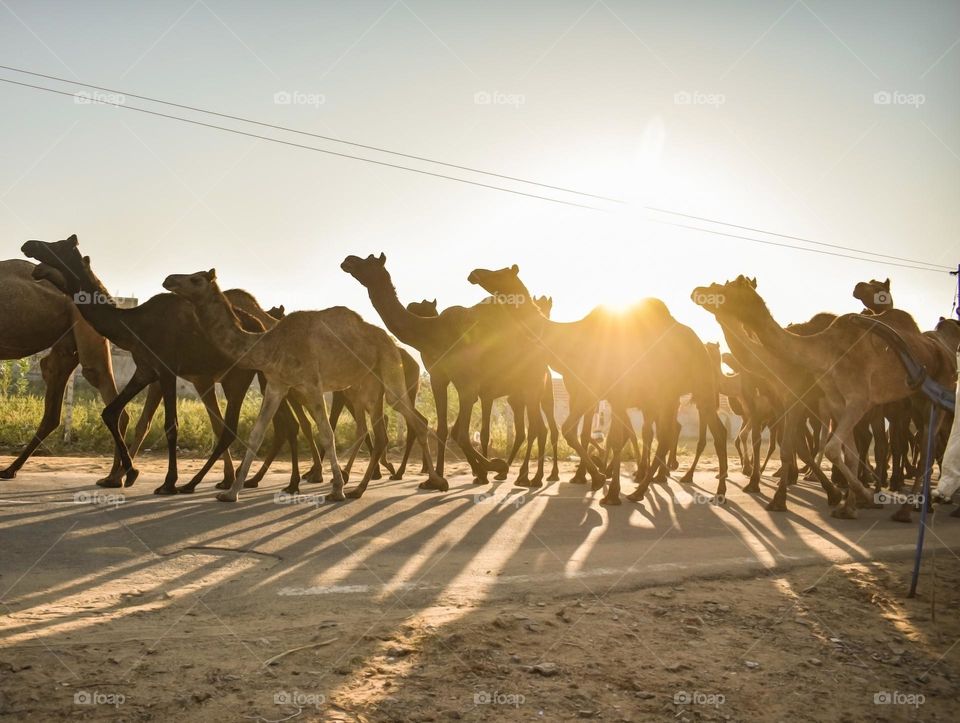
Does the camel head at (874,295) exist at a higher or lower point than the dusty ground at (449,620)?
higher

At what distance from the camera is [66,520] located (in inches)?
299

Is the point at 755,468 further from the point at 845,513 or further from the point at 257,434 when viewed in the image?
the point at 257,434

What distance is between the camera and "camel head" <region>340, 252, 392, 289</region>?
38.4ft

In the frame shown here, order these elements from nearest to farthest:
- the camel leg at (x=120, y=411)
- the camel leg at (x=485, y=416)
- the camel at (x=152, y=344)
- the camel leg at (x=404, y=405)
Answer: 1. the camel leg at (x=120, y=411)
2. the camel at (x=152, y=344)
3. the camel leg at (x=404, y=405)
4. the camel leg at (x=485, y=416)

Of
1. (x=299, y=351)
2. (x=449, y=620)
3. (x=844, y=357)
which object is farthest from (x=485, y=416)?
(x=449, y=620)

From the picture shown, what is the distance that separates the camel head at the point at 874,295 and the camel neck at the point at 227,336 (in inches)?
365

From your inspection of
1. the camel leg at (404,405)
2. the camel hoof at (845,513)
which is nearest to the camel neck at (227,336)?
the camel leg at (404,405)

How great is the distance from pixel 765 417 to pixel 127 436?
12477 mm

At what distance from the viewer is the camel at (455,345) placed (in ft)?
38.9

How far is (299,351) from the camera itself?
9984 millimetres

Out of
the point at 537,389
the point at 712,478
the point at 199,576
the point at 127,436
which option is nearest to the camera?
the point at 199,576

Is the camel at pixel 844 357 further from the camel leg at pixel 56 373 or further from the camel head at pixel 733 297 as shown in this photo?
the camel leg at pixel 56 373

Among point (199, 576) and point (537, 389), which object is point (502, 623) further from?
point (537, 389)

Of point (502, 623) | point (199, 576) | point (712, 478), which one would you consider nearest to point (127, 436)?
point (712, 478)
